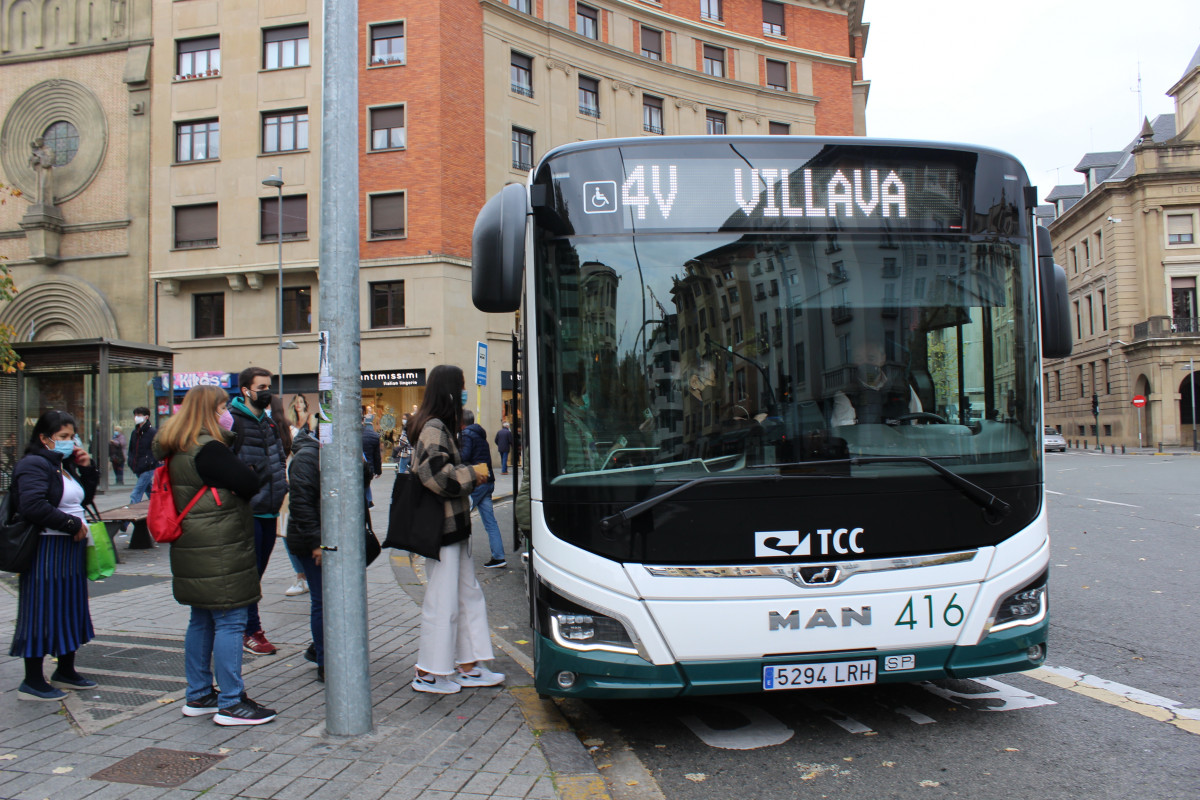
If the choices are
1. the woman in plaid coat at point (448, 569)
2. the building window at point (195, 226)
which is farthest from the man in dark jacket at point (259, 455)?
the building window at point (195, 226)

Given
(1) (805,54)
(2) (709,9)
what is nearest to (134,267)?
(2) (709,9)

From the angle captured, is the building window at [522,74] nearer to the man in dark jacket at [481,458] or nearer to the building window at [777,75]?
the building window at [777,75]

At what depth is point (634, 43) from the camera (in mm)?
35219

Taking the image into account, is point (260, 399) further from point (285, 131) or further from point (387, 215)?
point (285, 131)

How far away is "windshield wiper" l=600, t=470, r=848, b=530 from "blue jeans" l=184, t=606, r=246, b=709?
6.45 feet

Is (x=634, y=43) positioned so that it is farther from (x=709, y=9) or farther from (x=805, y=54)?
(x=805, y=54)

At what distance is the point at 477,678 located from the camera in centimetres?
488

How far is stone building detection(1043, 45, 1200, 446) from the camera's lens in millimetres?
48125

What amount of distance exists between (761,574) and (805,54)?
134 feet

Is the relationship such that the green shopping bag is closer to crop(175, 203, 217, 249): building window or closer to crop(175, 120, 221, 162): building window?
crop(175, 203, 217, 249): building window

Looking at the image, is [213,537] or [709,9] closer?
[213,537]

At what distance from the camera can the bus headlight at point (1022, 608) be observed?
391cm

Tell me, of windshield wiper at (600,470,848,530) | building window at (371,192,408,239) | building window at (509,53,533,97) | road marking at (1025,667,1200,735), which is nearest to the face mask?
windshield wiper at (600,470,848,530)

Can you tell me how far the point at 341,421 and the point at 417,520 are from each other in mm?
918
